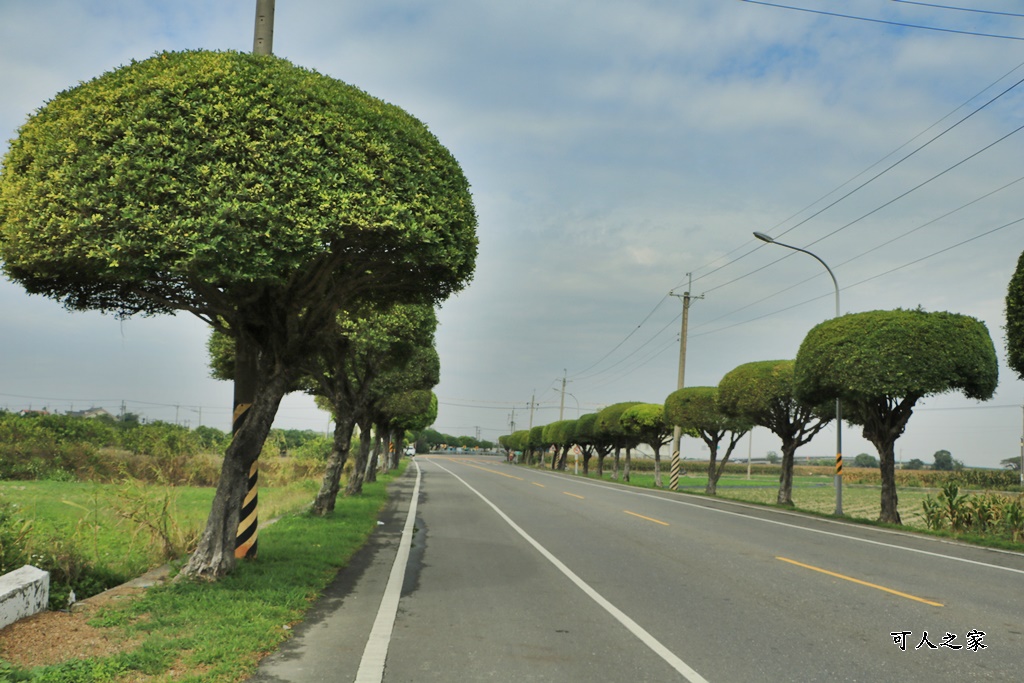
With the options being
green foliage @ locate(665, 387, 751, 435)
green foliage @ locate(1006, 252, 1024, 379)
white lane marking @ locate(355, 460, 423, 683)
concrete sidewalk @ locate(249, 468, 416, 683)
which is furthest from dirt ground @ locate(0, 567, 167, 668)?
green foliage @ locate(665, 387, 751, 435)

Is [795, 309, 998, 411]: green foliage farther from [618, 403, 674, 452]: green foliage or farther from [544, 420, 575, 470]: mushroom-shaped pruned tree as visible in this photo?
[544, 420, 575, 470]: mushroom-shaped pruned tree

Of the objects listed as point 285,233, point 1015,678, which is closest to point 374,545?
point 285,233

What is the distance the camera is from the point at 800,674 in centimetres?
586

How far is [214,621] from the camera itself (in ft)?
22.9

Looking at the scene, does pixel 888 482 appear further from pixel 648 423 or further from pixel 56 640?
pixel 648 423

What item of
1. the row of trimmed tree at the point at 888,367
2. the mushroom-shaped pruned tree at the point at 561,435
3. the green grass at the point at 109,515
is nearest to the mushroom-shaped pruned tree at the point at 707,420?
the row of trimmed tree at the point at 888,367

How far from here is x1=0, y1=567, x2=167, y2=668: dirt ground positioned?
18.6 ft

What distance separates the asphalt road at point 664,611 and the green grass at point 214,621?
0.30 m

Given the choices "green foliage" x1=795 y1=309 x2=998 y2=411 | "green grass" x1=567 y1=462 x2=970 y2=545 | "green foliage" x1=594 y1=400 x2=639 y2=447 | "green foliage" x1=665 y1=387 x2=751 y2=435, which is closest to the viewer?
"green foliage" x1=795 y1=309 x2=998 y2=411

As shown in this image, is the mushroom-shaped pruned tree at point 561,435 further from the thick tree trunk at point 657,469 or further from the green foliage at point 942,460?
the green foliage at point 942,460

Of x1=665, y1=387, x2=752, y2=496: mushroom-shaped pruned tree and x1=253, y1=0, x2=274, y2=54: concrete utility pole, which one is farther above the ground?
x1=253, y1=0, x2=274, y2=54: concrete utility pole

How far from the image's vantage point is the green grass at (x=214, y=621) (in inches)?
215

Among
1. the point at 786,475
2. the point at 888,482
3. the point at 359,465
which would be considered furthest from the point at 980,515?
the point at 359,465

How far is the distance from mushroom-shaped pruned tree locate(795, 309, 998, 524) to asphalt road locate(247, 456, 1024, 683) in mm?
5785
